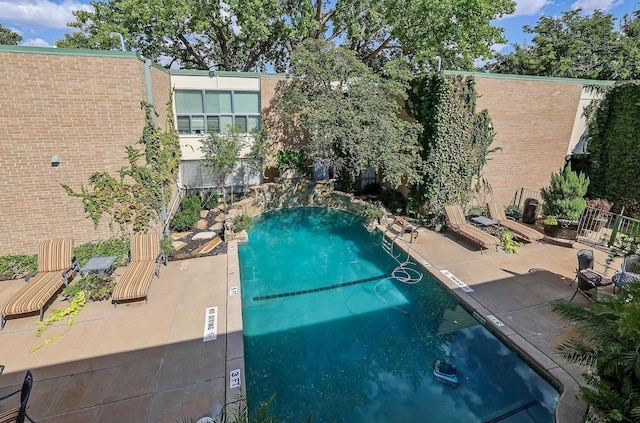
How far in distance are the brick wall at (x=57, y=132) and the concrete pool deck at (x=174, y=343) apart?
1.87 meters

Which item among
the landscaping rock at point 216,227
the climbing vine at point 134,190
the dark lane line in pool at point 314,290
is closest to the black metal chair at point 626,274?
the dark lane line in pool at point 314,290

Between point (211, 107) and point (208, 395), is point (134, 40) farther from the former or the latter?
point (208, 395)

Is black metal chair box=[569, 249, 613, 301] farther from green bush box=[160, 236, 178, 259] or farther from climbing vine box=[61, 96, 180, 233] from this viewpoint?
climbing vine box=[61, 96, 180, 233]

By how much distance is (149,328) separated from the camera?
266 inches

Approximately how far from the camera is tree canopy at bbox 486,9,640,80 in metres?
22.2

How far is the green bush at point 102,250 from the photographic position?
9.20 m

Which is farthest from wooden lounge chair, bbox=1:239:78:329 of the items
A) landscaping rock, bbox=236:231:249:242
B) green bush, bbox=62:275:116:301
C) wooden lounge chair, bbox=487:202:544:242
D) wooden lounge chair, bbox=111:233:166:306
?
wooden lounge chair, bbox=487:202:544:242

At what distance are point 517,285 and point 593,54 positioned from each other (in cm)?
2430

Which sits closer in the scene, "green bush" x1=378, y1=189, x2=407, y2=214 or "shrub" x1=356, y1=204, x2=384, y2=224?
"shrub" x1=356, y1=204, x2=384, y2=224

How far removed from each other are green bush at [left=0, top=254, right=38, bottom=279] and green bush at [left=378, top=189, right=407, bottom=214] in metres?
12.7

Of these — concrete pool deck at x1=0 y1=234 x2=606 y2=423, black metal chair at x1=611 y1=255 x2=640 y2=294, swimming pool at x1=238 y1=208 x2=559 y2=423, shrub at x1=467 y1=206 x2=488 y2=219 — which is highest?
black metal chair at x1=611 y1=255 x2=640 y2=294

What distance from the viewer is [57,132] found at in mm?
8898

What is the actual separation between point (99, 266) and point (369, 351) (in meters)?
6.85

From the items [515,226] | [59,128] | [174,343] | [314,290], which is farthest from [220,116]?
[515,226]
